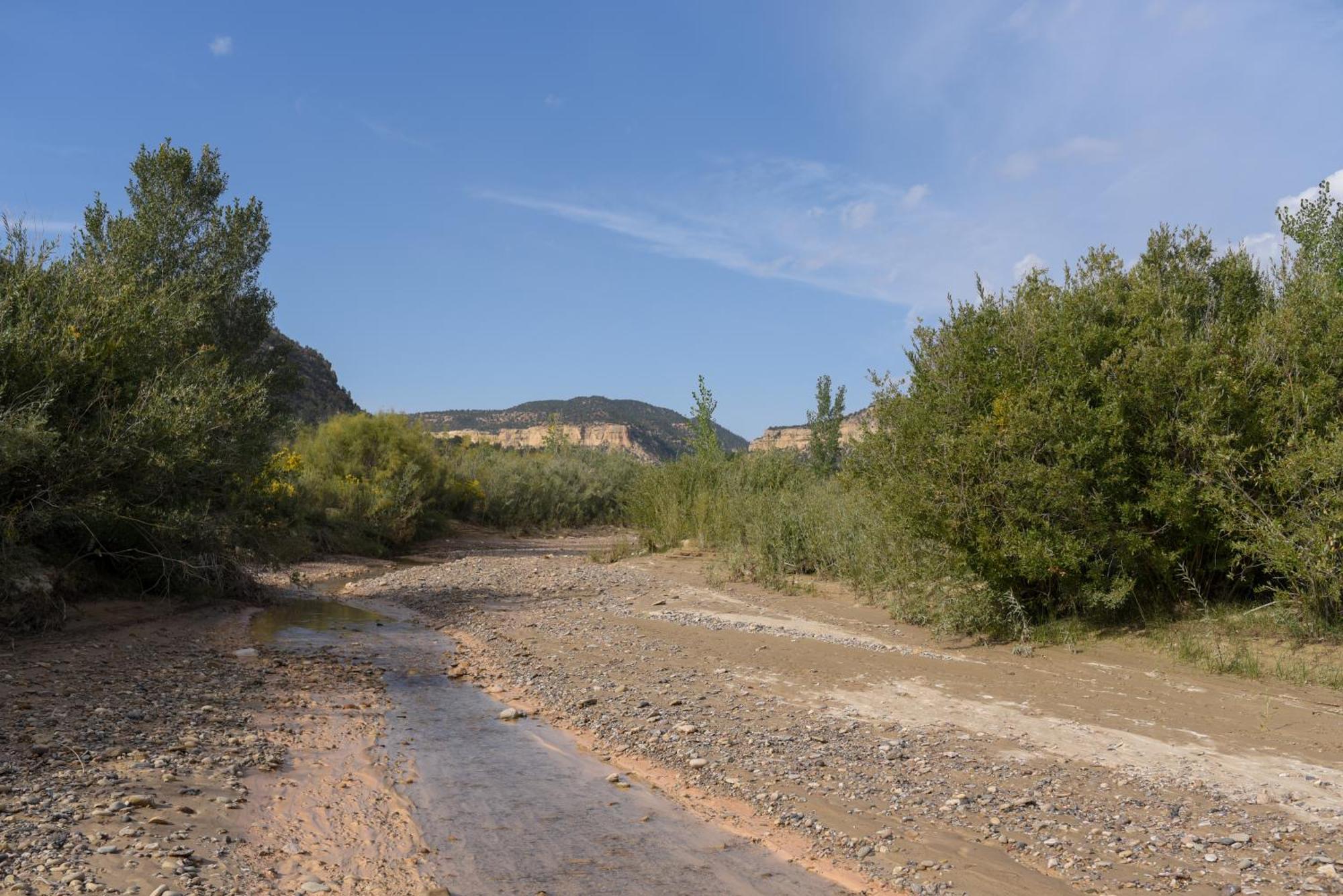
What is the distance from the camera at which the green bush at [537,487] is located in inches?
1443

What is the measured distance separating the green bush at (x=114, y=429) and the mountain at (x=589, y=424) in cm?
6857

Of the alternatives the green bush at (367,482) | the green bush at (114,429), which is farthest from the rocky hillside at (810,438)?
the green bush at (367,482)

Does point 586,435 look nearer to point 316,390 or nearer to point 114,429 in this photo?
point 316,390

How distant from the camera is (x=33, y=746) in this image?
597cm

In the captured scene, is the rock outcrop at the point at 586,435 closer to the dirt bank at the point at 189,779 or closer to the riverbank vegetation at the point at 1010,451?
the riverbank vegetation at the point at 1010,451

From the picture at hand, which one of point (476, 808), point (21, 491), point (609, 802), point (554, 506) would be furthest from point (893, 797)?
point (554, 506)

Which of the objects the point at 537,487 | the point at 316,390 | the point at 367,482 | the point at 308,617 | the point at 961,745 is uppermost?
the point at 316,390

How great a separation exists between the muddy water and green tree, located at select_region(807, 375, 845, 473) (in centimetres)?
2329

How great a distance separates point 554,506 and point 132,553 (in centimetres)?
2752

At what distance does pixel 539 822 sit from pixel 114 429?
7862 mm

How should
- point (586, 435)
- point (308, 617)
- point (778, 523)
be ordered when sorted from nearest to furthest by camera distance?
point (308, 617)
point (778, 523)
point (586, 435)

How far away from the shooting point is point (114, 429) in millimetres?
10422

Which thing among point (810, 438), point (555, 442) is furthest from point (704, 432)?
point (555, 442)

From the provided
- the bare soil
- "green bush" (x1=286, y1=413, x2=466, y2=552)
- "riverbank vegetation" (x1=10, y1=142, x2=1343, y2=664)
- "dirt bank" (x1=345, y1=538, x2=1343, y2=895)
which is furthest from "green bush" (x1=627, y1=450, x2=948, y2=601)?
"green bush" (x1=286, y1=413, x2=466, y2=552)
